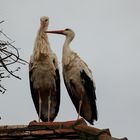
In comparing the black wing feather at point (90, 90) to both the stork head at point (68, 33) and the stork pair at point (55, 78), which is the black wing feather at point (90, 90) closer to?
the stork pair at point (55, 78)

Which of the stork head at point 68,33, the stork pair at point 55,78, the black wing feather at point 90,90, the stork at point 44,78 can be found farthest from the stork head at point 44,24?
the black wing feather at point 90,90

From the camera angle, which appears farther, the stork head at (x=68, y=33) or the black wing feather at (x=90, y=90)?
the stork head at (x=68, y=33)

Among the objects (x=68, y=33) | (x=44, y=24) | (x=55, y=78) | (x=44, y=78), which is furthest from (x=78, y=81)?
(x=44, y=24)

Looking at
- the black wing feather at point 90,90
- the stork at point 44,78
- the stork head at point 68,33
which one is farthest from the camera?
the stork head at point 68,33

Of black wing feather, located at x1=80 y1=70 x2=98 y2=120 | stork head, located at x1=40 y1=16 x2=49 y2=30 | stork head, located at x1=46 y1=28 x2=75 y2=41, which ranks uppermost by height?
stork head, located at x1=40 y1=16 x2=49 y2=30

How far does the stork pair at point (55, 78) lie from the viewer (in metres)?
8.80

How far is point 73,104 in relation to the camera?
29.5 feet

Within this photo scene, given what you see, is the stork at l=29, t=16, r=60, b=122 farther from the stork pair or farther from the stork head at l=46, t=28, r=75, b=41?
the stork head at l=46, t=28, r=75, b=41

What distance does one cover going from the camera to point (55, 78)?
8.86 metres

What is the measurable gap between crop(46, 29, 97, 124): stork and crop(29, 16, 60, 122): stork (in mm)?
196

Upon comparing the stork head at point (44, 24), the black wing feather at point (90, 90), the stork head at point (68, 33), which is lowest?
the black wing feather at point (90, 90)

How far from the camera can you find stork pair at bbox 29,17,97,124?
880 cm

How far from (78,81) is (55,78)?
15.9 inches

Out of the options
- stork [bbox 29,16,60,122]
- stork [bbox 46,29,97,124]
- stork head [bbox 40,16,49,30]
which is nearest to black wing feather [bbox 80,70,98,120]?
stork [bbox 46,29,97,124]
